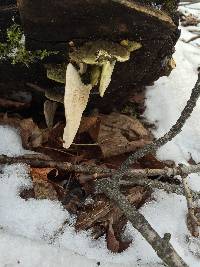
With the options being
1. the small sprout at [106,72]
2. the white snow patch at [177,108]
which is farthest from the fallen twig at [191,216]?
the small sprout at [106,72]

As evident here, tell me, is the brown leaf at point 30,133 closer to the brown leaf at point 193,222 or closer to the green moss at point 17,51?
the green moss at point 17,51

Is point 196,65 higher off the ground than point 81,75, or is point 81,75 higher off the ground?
point 81,75

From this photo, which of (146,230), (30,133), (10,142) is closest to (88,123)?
(30,133)

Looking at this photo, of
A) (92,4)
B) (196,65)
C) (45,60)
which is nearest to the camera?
(92,4)

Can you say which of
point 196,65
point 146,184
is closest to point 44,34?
point 146,184

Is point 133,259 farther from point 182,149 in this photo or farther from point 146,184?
point 182,149

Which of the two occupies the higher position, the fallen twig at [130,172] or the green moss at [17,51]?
the green moss at [17,51]
